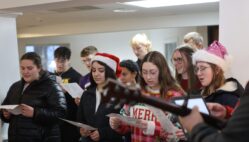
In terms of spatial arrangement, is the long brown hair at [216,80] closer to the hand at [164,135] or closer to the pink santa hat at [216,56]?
the pink santa hat at [216,56]

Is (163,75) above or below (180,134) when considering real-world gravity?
above

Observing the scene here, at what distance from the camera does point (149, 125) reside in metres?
1.97

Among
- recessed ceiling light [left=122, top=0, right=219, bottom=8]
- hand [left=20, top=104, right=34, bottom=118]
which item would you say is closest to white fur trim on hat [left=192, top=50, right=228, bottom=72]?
hand [left=20, top=104, right=34, bottom=118]

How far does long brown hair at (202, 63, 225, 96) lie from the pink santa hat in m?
0.02

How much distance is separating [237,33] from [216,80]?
0.43 meters

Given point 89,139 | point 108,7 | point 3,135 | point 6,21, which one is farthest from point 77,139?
point 108,7

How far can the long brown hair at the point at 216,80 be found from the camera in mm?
1908

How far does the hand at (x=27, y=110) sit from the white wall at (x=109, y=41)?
5867 millimetres

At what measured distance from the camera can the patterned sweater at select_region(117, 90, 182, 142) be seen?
200 cm

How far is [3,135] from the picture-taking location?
3221 mm

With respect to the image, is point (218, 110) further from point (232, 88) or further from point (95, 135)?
point (95, 135)

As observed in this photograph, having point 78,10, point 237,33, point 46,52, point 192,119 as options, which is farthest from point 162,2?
point 46,52

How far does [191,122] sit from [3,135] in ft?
8.13

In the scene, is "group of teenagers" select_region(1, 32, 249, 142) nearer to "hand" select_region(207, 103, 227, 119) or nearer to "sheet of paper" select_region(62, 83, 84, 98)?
"hand" select_region(207, 103, 227, 119)
